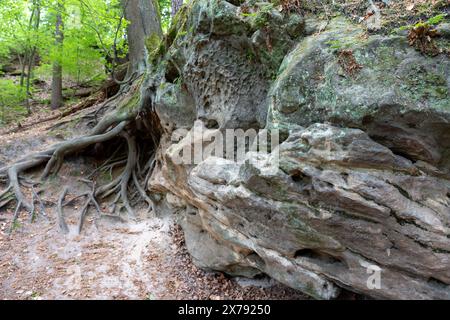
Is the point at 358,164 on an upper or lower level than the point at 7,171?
upper

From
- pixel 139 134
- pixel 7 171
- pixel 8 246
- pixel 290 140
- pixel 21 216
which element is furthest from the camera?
pixel 139 134

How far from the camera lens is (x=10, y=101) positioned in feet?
40.1

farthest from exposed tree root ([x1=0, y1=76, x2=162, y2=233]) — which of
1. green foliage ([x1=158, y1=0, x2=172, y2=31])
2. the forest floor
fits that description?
green foliage ([x1=158, y1=0, x2=172, y2=31])

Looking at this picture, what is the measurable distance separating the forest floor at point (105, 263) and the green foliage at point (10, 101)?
6.10 m

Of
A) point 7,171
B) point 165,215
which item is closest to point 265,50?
point 165,215

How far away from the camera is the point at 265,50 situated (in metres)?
4.61

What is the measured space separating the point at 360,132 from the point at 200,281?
382 cm

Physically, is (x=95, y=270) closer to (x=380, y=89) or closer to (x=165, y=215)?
(x=165, y=215)

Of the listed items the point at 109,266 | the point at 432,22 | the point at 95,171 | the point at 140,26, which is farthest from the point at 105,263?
the point at 140,26

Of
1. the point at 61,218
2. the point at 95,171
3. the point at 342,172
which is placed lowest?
the point at 61,218

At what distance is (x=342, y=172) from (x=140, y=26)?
8355 millimetres

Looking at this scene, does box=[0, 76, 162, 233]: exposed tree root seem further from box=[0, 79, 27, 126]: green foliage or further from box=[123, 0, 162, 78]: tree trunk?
box=[0, 79, 27, 126]: green foliage

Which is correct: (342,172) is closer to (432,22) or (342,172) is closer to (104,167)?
(432,22)

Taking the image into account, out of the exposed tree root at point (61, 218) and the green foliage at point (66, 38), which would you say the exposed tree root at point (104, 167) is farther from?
the green foliage at point (66, 38)
